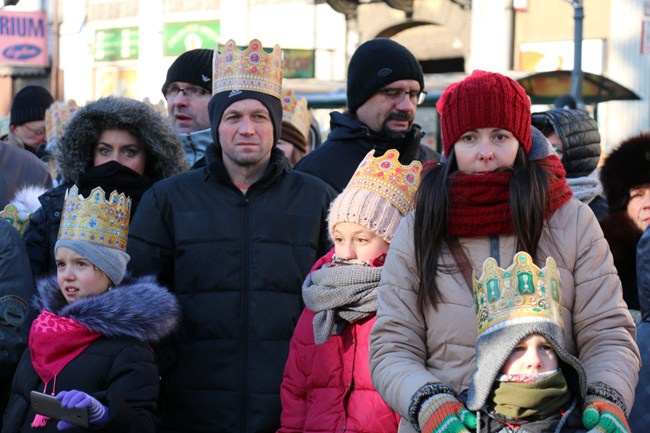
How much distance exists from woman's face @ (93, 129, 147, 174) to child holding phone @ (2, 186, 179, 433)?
0.65 metres

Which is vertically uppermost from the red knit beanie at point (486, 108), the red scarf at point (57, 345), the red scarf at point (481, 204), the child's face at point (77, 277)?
the red knit beanie at point (486, 108)

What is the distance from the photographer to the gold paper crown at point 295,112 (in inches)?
287

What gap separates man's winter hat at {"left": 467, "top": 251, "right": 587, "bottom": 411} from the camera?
10.8ft

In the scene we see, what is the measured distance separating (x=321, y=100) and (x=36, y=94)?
905cm

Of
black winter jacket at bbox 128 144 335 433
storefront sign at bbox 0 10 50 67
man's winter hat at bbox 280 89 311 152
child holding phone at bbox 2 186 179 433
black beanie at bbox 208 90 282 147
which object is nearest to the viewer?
child holding phone at bbox 2 186 179 433

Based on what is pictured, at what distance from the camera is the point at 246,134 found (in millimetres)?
4918

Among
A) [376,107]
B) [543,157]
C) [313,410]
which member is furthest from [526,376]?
[376,107]

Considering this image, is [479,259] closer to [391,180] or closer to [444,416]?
[444,416]

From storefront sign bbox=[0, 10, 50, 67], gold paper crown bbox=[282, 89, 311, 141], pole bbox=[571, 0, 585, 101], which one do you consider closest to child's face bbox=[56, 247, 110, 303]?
gold paper crown bbox=[282, 89, 311, 141]

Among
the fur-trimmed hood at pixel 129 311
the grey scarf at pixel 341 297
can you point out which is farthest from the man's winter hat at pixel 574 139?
the fur-trimmed hood at pixel 129 311

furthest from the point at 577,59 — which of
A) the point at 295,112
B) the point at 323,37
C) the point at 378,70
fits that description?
the point at 378,70

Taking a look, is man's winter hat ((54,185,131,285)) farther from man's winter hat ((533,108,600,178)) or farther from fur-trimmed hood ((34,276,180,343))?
man's winter hat ((533,108,600,178))

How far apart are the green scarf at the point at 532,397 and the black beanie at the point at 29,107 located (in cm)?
744

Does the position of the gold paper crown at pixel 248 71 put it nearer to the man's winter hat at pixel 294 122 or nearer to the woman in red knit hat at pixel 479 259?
the woman in red knit hat at pixel 479 259
